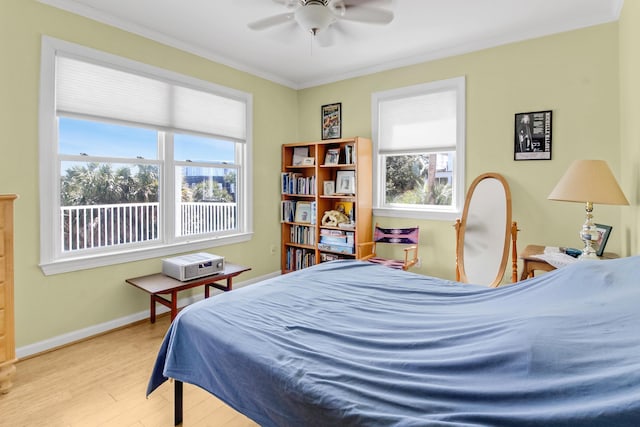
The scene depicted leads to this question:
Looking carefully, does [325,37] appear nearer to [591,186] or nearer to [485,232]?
[591,186]

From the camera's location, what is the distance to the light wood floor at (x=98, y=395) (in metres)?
1.88

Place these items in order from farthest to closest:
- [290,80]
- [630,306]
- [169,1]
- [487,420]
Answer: [290,80], [169,1], [630,306], [487,420]

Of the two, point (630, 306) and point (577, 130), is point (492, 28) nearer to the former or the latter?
point (577, 130)

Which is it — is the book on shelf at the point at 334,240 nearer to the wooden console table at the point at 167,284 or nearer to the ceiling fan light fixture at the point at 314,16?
the wooden console table at the point at 167,284

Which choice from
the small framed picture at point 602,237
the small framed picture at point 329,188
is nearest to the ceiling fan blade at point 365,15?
the small framed picture at point 329,188

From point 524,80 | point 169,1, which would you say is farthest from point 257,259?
point 524,80

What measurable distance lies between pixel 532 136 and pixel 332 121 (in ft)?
7.32

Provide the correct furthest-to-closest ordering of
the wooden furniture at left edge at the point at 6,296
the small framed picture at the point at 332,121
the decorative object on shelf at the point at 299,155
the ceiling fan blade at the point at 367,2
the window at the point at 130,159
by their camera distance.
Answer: the decorative object on shelf at the point at 299,155 → the small framed picture at the point at 332,121 → the window at the point at 130,159 → the ceiling fan blade at the point at 367,2 → the wooden furniture at left edge at the point at 6,296

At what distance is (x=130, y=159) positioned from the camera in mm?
3113

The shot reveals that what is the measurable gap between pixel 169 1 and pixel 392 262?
3.05 metres

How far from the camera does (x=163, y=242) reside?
3385mm

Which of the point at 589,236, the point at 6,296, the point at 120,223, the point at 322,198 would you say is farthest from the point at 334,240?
the point at 6,296

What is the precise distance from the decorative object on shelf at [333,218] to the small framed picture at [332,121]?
0.99m

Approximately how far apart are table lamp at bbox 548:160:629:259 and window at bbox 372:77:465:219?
1.12 m
